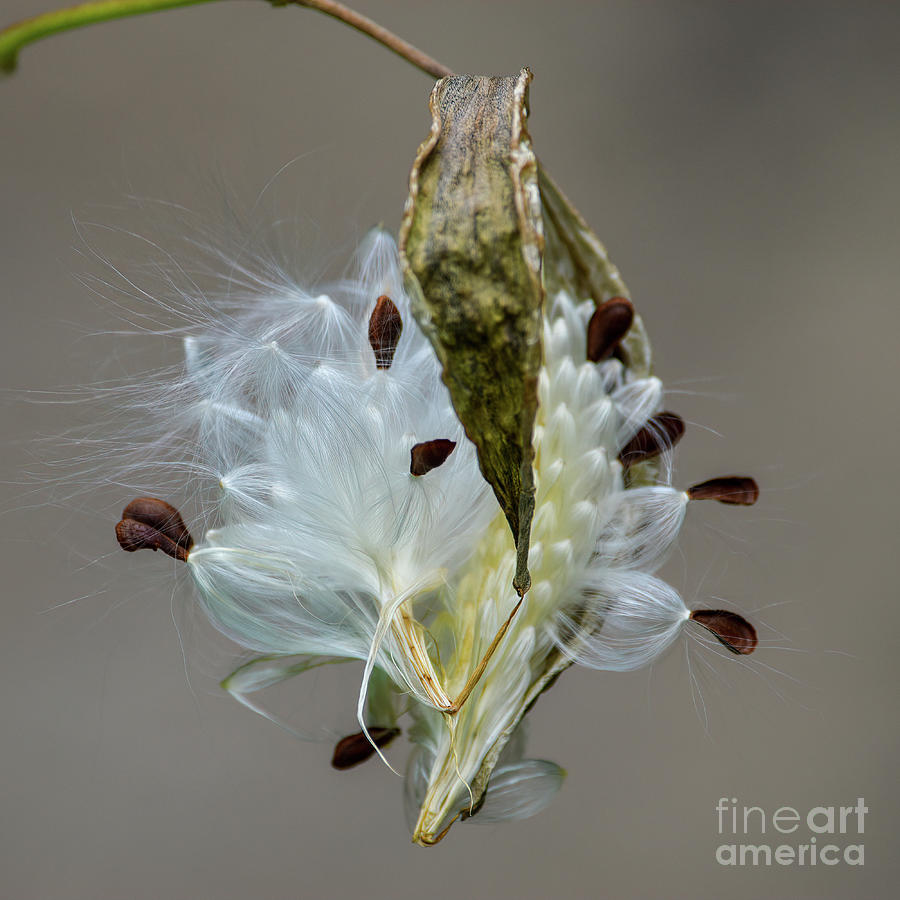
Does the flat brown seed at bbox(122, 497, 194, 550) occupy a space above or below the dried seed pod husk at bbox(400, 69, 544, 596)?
below

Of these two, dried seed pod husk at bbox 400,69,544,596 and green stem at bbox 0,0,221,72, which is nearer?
dried seed pod husk at bbox 400,69,544,596

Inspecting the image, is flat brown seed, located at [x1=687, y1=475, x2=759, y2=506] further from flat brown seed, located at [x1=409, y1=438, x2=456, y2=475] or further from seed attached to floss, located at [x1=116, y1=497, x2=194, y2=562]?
seed attached to floss, located at [x1=116, y1=497, x2=194, y2=562]

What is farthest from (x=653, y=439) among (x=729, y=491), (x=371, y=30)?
(x=371, y=30)

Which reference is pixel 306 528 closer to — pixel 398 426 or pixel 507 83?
pixel 398 426

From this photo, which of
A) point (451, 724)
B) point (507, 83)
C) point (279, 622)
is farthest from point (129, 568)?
point (507, 83)

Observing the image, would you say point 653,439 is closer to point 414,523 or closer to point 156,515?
point 414,523

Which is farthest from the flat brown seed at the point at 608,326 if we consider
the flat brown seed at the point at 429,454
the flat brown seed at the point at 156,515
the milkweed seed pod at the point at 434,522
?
the flat brown seed at the point at 156,515

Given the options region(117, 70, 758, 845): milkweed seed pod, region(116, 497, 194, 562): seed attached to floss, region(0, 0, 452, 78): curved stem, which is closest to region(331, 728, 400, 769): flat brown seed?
region(117, 70, 758, 845): milkweed seed pod

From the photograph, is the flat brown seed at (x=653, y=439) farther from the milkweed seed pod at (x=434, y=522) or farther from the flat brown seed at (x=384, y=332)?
the flat brown seed at (x=384, y=332)

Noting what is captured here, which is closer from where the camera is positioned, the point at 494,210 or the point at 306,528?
the point at 494,210
